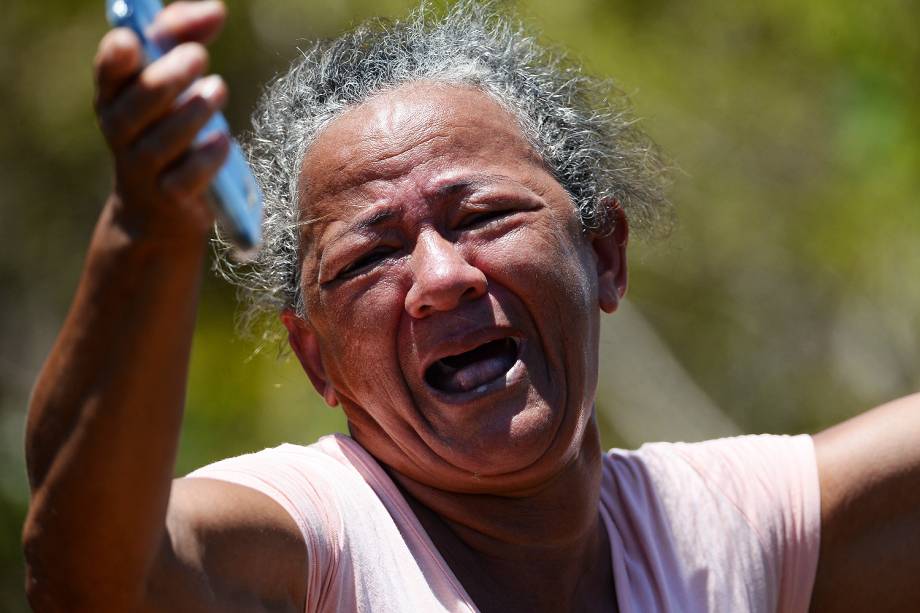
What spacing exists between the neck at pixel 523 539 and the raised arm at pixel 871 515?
0.50 meters

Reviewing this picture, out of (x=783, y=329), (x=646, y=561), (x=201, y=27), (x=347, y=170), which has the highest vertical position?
(x=201, y=27)

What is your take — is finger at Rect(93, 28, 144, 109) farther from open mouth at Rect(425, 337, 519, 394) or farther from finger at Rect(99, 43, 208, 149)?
open mouth at Rect(425, 337, 519, 394)

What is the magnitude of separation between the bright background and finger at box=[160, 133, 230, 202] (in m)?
5.23

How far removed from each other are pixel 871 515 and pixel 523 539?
0.75 meters

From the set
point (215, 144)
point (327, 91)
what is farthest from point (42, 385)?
point (327, 91)

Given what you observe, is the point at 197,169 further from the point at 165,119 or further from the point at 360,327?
the point at 360,327

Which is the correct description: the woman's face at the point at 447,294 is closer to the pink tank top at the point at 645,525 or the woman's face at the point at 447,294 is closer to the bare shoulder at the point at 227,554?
the pink tank top at the point at 645,525

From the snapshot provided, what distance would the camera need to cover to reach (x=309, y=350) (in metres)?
2.83

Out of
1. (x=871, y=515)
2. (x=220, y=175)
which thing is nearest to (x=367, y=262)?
(x=220, y=175)

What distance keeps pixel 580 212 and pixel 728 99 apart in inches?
204

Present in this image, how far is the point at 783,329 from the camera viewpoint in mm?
7910

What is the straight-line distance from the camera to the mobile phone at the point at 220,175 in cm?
160

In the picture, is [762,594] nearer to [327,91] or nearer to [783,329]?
[327,91]

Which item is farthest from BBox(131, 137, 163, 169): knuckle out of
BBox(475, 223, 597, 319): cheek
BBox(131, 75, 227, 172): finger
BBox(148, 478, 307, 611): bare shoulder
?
BBox(475, 223, 597, 319): cheek
